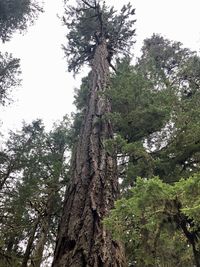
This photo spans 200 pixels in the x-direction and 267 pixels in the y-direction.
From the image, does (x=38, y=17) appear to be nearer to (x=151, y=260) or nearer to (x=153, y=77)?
(x=153, y=77)

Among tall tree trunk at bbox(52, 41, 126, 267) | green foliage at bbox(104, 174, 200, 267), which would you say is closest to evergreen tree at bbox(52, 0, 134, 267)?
tall tree trunk at bbox(52, 41, 126, 267)

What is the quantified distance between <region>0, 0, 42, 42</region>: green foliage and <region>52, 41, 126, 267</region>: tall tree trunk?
887cm

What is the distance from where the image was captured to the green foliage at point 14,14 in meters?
13.8

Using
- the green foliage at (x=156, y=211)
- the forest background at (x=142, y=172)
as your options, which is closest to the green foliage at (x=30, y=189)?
the forest background at (x=142, y=172)

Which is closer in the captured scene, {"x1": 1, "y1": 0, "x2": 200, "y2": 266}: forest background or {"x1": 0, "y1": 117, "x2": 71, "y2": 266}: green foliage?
{"x1": 1, "y1": 0, "x2": 200, "y2": 266}: forest background

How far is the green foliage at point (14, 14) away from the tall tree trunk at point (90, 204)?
8875 mm

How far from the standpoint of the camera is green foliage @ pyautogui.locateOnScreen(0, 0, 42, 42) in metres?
13.8

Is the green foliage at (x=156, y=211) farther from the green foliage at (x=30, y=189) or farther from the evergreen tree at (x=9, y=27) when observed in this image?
the evergreen tree at (x=9, y=27)

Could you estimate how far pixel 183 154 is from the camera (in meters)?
6.27

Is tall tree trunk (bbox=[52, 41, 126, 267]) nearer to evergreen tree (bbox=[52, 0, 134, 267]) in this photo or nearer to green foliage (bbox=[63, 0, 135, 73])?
evergreen tree (bbox=[52, 0, 134, 267])

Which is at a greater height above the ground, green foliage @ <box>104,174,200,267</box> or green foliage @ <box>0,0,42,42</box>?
green foliage @ <box>0,0,42,42</box>

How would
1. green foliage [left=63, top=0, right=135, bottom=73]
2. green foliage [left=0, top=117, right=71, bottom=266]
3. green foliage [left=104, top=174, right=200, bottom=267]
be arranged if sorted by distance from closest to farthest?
green foliage [left=104, top=174, right=200, bottom=267] < green foliage [left=0, top=117, right=71, bottom=266] < green foliage [left=63, top=0, right=135, bottom=73]

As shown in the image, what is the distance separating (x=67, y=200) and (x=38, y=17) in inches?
513

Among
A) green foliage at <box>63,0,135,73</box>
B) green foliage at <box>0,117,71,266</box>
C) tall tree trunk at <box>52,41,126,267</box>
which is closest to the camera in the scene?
tall tree trunk at <box>52,41,126,267</box>
